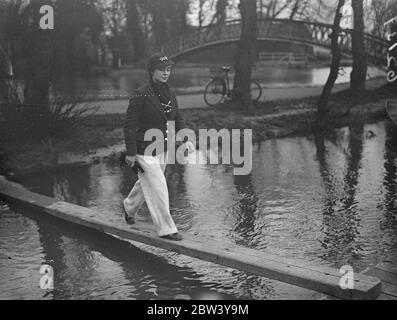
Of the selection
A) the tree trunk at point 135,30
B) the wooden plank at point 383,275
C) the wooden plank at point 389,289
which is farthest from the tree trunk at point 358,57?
the tree trunk at point 135,30

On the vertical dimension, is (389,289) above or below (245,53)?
below

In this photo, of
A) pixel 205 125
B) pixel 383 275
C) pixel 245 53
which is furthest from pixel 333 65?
pixel 383 275

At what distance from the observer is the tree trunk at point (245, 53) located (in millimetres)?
15180

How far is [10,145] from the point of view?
10.0 m

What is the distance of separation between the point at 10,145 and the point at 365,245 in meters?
6.69

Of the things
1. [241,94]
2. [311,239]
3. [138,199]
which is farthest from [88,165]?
[241,94]

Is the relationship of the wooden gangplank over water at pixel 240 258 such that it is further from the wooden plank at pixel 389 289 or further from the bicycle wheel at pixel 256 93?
the bicycle wheel at pixel 256 93

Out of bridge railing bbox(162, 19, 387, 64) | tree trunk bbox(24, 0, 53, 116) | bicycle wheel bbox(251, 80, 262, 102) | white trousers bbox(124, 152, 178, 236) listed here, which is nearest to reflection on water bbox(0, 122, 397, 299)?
white trousers bbox(124, 152, 178, 236)

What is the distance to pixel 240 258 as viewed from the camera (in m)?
4.92

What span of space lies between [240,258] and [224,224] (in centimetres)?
178

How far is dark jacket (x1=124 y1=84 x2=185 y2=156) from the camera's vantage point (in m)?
5.32

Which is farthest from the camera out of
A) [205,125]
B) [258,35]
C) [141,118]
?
[258,35]

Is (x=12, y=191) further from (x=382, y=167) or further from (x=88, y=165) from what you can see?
(x=382, y=167)

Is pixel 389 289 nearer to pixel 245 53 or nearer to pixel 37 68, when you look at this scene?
pixel 37 68
